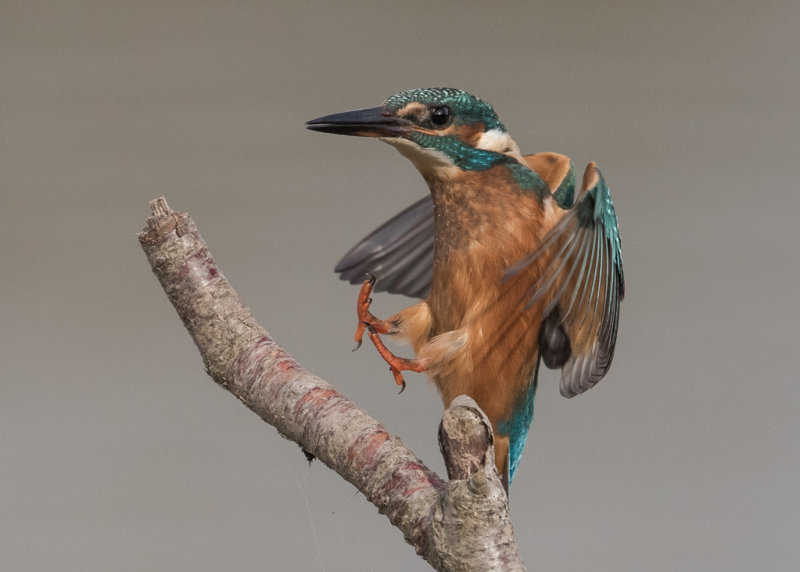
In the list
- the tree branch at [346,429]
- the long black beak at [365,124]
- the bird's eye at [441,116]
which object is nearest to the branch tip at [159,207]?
the tree branch at [346,429]

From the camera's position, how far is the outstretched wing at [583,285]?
0.96 m

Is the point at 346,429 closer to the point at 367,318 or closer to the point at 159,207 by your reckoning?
the point at 367,318

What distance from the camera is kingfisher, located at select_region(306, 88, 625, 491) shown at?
39.0 inches

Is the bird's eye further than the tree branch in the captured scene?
Yes

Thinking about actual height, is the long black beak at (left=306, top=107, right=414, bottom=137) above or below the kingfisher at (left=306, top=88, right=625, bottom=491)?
above

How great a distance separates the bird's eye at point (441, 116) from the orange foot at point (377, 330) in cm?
19

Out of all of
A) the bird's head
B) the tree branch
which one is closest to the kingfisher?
the bird's head

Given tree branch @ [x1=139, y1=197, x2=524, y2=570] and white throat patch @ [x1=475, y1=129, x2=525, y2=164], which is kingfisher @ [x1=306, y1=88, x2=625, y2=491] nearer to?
white throat patch @ [x1=475, y1=129, x2=525, y2=164]

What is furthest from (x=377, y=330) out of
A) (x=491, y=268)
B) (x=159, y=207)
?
(x=159, y=207)

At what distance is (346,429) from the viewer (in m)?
0.94

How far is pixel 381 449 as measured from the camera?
918 millimetres

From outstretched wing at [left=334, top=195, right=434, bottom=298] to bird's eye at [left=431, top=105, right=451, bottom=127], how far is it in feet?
0.78

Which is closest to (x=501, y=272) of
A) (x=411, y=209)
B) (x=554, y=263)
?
(x=554, y=263)

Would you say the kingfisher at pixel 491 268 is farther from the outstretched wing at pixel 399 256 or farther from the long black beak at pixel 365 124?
the outstretched wing at pixel 399 256
